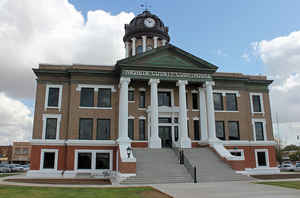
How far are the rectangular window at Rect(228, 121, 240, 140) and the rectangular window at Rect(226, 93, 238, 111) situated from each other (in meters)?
1.59

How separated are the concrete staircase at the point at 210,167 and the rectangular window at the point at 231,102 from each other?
23.2 feet

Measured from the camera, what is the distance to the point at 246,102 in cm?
3088

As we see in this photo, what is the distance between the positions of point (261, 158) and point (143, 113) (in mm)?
14098

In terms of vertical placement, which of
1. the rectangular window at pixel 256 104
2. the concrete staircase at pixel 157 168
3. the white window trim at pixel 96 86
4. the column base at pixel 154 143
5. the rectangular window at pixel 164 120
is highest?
the white window trim at pixel 96 86

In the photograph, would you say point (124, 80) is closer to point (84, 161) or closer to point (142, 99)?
point (142, 99)

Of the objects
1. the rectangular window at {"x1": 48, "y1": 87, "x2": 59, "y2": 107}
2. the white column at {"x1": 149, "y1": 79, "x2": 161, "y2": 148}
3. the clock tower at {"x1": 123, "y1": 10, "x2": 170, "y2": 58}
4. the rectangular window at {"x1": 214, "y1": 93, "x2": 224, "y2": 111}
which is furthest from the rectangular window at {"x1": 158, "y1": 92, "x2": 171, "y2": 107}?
the rectangular window at {"x1": 48, "y1": 87, "x2": 59, "y2": 107}

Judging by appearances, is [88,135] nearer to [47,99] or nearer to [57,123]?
[57,123]

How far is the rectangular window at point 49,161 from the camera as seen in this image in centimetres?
2576

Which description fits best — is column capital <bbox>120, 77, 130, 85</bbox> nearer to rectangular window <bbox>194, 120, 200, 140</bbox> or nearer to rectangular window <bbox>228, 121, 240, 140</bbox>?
rectangular window <bbox>194, 120, 200, 140</bbox>

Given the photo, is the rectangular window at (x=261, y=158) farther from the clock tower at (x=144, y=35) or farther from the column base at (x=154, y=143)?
the clock tower at (x=144, y=35)

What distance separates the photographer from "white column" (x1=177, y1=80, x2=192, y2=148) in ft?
83.7

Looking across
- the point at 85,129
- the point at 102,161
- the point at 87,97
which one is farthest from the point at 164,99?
the point at 102,161

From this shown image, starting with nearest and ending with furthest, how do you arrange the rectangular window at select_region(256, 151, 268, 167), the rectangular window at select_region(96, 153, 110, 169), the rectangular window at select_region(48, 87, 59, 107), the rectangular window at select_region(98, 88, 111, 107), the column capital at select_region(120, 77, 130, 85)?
the column capital at select_region(120, 77, 130, 85)
the rectangular window at select_region(96, 153, 110, 169)
the rectangular window at select_region(48, 87, 59, 107)
the rectangular window at select_region(98, 88, 111, 107)
the rectangular window at select_region(256, 151, 268, 167)

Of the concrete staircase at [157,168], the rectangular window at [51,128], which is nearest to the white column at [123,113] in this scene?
the concrete staircase at [157,168]
